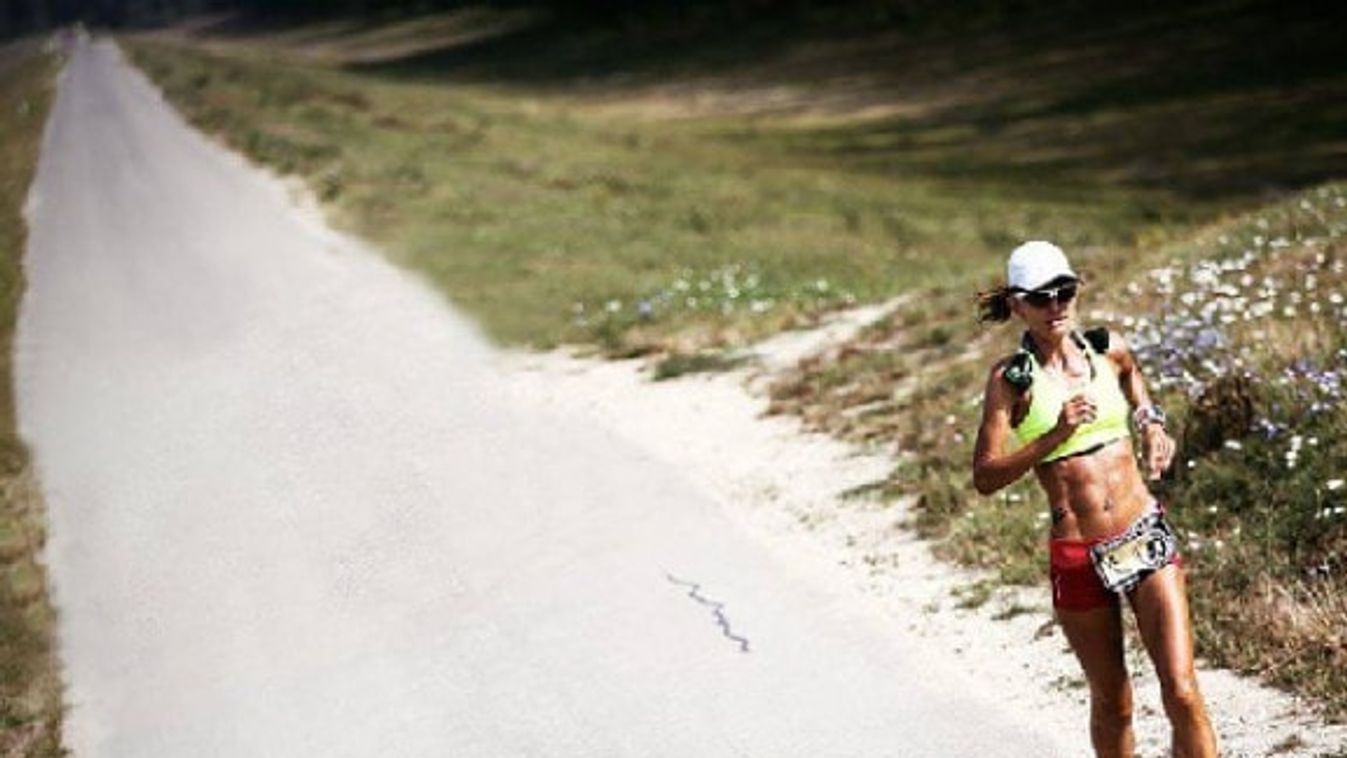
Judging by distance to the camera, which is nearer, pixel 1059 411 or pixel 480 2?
pixel 1059 411

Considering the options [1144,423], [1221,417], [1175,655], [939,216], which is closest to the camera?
[1175,655]

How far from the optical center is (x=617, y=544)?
10.7 m

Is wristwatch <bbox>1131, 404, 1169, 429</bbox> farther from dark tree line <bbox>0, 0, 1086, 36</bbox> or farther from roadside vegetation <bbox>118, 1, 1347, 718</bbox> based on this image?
dark tree line <bbox>0, 0, 1086, 36</bbox>

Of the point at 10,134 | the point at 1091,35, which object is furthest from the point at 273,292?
the point at 1091,35

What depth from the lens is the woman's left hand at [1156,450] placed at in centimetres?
567

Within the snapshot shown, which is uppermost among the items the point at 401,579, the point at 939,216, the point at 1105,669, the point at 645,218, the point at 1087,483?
the point at 1087,483

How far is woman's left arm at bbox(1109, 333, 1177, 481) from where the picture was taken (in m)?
5.68

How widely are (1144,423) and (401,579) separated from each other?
5.79 meters

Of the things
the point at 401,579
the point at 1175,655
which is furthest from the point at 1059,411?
the point at 401,579

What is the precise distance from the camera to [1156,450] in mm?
5695

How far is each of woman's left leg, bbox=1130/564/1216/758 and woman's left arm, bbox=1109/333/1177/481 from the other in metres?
0.38

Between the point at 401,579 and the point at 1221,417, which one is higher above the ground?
the point at 1221,417

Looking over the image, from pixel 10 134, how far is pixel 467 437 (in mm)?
40425

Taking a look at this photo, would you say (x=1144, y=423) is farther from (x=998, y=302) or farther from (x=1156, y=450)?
(x=998, y=302)
